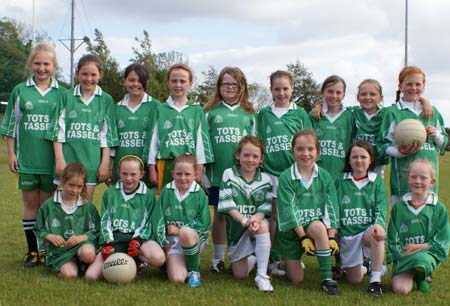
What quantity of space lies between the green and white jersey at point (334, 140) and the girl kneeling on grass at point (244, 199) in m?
0.74

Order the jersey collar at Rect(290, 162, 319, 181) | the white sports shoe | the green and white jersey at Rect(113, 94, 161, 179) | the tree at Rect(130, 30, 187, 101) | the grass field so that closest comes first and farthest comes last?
1. the grass field
2. the white sports shoe
3. the jersey collar at Rect(290, 162, 319, 181)
4. the green and white jersey at Rect(113, 94, 161, 179)
5. the tree at Rect(130, 30, 187, 101)

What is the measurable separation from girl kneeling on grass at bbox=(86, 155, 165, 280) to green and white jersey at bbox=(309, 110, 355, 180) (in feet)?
6.05

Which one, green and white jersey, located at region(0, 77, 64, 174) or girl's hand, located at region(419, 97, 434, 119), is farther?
green and white jersey, located at region(0, 77, 64, 174)

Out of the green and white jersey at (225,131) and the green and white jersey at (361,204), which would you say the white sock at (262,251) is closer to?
the green and white jersey at (361,204)

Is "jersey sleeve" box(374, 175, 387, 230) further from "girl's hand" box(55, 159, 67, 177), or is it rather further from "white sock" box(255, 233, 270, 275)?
"girl's hand" box(55, 159, 67, 177)

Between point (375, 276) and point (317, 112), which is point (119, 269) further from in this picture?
point (317, 112)

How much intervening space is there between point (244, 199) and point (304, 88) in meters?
37.0

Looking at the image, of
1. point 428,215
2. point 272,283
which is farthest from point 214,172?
point 428,215

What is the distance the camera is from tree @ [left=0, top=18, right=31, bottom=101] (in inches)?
2174

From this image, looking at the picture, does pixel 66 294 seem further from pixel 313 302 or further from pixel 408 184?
pixel 408 184

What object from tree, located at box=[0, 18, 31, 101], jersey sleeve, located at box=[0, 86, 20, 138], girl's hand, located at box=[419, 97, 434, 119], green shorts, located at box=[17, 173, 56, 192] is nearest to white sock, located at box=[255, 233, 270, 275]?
girl's hand, located at box=[419, 97, 434, 119]

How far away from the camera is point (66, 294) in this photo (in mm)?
4680

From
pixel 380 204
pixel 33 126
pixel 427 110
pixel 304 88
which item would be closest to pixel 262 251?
pixel 380 204

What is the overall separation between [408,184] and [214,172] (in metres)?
1.98
